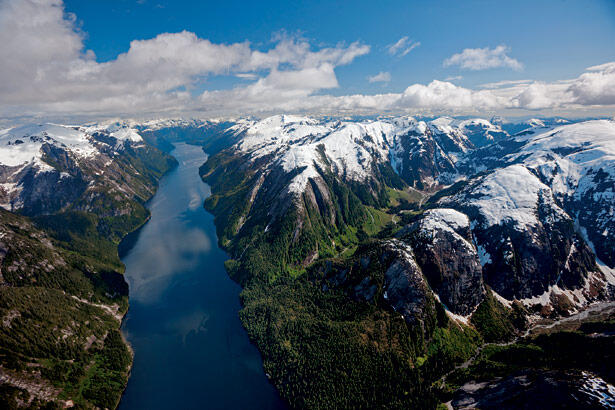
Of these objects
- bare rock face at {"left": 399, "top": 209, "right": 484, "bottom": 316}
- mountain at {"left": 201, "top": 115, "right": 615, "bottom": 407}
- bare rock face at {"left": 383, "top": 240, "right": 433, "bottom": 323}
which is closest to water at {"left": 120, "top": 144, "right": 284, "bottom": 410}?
mountain at {"left": 201, "top": 115, "right": 615, "bottom": 407}

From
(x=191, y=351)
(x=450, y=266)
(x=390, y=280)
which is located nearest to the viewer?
(x=390, y=280)

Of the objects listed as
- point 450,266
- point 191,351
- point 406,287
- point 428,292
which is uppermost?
point 450,266

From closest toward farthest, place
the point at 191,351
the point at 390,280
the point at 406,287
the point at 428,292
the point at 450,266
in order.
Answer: the point at 406,287 → the point at 428,292 → the point at 390,280 → the point at 191,351 → the point at 450,266

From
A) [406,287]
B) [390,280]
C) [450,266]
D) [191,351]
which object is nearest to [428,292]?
[406,287]

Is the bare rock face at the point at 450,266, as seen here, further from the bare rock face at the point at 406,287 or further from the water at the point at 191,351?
the water at the point at 191,351

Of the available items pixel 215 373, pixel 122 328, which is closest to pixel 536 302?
pixel 215 373

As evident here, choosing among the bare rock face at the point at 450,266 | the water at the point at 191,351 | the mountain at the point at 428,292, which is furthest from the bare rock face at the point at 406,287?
the water at the point at 191,351

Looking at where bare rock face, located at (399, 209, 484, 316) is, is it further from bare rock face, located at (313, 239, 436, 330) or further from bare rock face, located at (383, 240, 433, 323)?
bare rock face, located at (383, 240, 433, 323)

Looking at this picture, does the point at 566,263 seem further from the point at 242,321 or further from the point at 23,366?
the point at 23,366

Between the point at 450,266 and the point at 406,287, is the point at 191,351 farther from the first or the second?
the point at 450,266

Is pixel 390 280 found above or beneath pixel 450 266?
beneath
